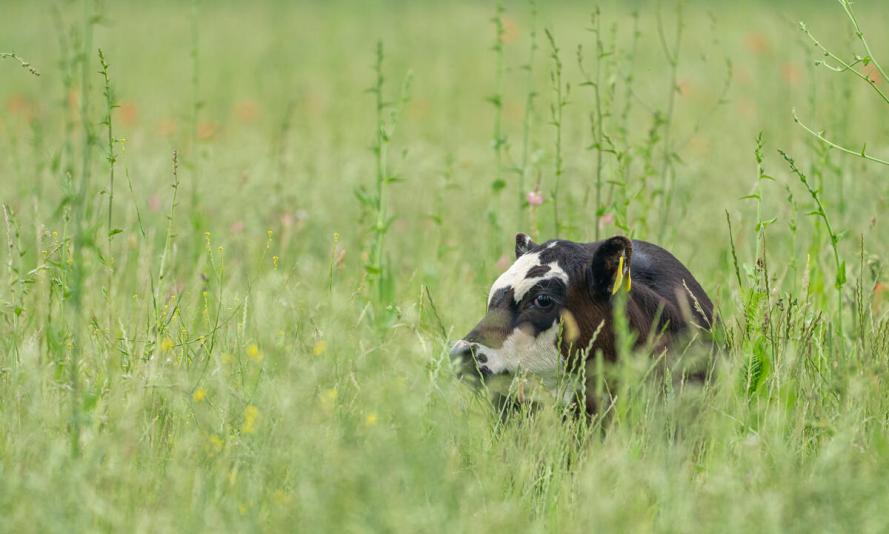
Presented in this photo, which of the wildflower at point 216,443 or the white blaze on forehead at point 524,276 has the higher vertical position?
the white blaze on forehead at point 524,276

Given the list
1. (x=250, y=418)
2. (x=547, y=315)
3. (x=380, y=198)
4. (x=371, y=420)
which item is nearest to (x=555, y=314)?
(x=547, y=315)

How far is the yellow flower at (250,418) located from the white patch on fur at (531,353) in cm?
68

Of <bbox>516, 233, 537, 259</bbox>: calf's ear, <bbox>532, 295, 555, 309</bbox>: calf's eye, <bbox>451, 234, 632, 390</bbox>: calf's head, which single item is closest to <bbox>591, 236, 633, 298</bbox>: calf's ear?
<bbox>451, 234, 632, 390</bbox>: calf's head

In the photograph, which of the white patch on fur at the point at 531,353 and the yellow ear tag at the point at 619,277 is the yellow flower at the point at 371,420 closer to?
the white patch on fur at the point at 531,353

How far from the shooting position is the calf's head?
3234 millimetres

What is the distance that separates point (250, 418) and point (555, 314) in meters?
0.90

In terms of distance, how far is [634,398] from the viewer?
3.09 m

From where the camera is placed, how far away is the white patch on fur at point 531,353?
3248mm

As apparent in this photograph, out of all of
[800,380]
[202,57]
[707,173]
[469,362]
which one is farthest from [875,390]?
[202,57]

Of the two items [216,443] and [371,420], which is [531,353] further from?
[216,443]

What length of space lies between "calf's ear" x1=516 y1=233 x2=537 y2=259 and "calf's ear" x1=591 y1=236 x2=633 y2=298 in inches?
12.4

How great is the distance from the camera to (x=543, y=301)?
331cm

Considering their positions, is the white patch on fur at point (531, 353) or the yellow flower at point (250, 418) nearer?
the yellow flower at point (250, 418)

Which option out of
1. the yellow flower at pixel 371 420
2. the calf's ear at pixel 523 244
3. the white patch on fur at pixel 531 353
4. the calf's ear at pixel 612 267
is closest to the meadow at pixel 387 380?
the yellow flower at pixel 371 420
